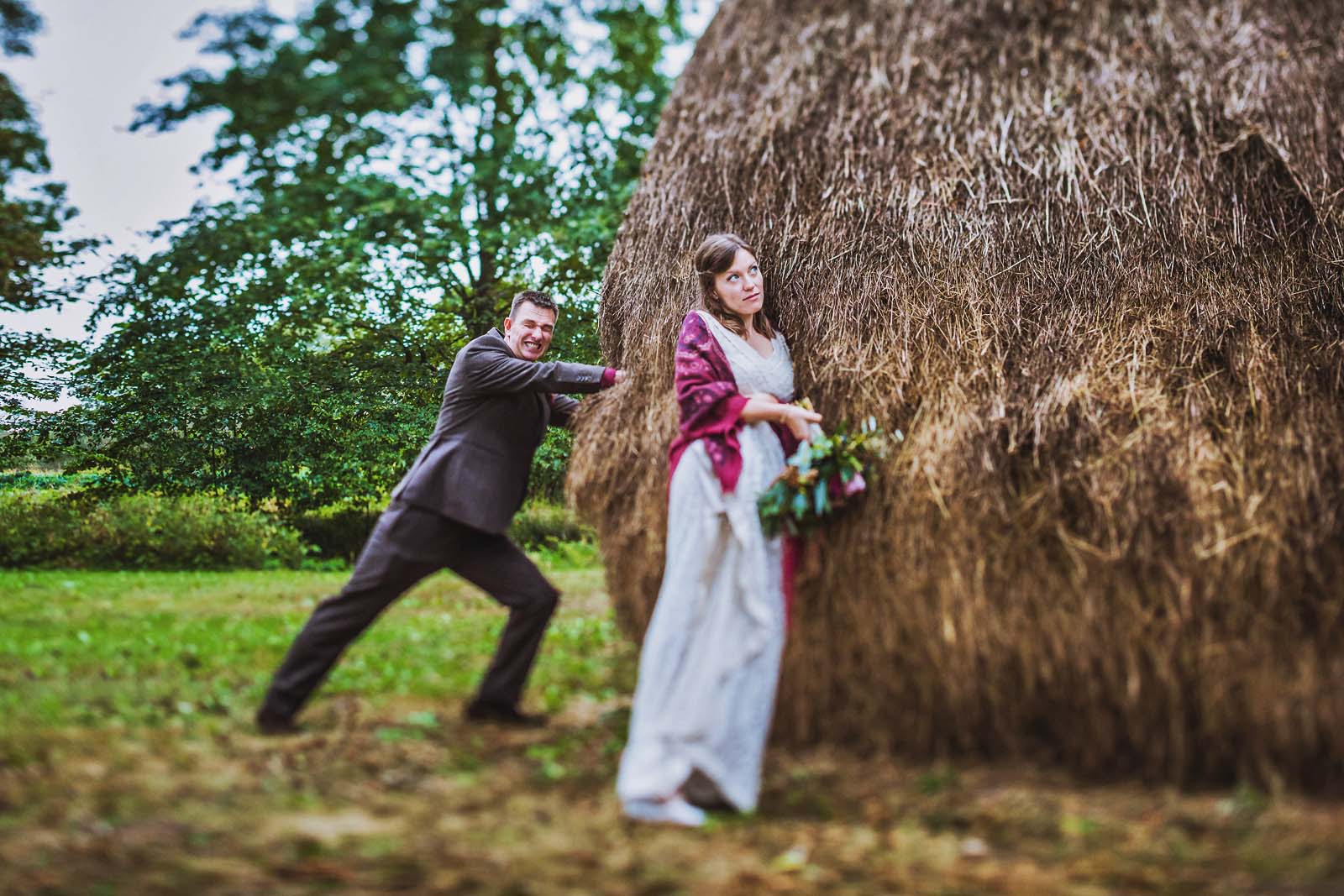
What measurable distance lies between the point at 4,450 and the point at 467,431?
11.2ft

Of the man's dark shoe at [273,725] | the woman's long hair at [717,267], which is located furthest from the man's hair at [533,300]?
the man's dark shoe at [273,725]

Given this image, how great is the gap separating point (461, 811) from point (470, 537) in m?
1.18

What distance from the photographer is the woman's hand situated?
3357mm

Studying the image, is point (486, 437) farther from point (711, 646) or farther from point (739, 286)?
point (711, 646)

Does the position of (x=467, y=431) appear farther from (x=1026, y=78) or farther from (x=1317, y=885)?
(x=1026, y=78)

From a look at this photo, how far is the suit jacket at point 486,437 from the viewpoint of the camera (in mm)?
3645

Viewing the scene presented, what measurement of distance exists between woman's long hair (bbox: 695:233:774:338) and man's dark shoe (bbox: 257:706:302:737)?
234 centimetres

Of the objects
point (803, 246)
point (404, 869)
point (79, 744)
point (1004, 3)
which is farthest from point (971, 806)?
point (1004, 3)

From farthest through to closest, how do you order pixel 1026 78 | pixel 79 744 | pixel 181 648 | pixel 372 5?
pixel 372 5
pixel 1026 78
pixel 181 648
pixel 79 744

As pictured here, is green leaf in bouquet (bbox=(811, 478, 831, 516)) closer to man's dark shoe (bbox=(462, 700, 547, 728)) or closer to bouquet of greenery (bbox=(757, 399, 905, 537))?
bouquet of greenery (bbox=(757, 399, 905, 537))

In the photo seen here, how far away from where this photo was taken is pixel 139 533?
522 centimetres

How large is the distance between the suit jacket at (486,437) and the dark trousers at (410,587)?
11cm

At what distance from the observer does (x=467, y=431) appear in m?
3.76

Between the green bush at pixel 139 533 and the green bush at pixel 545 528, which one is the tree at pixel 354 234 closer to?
the green bush at pixel 139 533
